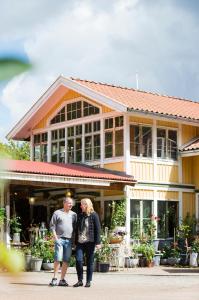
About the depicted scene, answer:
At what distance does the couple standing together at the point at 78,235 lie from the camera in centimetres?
1223

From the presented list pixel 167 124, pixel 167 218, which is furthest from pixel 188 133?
pixel 167 218

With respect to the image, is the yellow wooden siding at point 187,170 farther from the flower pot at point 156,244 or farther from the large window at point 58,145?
the large window at point 58,145

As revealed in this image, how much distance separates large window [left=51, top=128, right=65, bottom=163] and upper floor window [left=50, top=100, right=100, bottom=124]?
44 cm

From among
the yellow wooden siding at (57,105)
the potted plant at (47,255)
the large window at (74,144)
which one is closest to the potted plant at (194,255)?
the potted plant at (47,255)

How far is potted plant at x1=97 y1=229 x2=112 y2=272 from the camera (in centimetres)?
1717

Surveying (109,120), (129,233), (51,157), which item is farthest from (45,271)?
(51,157)

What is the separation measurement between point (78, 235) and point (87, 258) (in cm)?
46

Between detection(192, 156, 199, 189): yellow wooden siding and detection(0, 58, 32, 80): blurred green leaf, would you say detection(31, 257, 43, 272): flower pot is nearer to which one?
detection(192, 156, 199, 189): yellow wooden siding

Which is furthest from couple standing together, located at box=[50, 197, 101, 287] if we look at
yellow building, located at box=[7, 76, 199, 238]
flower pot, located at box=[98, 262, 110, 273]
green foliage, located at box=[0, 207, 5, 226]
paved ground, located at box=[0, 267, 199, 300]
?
yellow building, located at box=[7, 76, 199, 238]

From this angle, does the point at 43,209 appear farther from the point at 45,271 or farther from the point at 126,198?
the point at 45,271

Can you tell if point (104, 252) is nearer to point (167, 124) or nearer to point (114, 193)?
point (114, 193)

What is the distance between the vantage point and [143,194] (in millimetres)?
22078

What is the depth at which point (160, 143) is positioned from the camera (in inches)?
901

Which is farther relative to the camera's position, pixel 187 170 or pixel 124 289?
pixel 187 170
